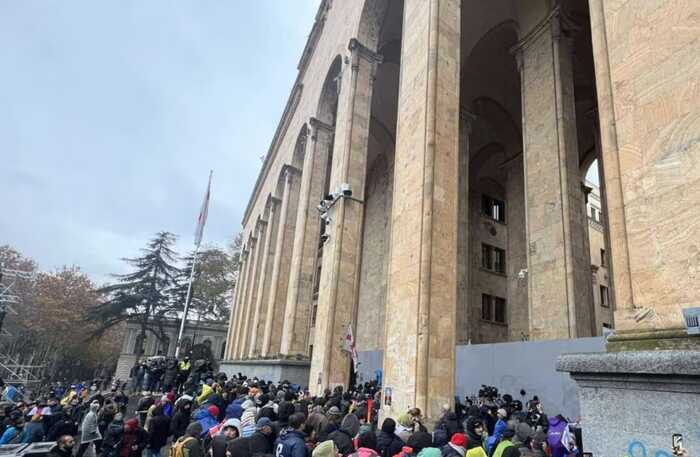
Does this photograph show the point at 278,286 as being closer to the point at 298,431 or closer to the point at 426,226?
the point at 426,226

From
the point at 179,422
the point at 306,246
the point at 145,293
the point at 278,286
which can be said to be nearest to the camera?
the point at 179,422

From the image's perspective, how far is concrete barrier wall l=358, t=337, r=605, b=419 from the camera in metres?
7.96

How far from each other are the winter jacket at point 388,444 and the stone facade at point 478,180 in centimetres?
209

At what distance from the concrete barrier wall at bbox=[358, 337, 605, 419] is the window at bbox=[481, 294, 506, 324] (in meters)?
10.1

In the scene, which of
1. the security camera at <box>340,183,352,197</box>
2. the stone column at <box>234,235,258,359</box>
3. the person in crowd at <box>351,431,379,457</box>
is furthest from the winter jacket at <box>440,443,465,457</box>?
the stone column at <box>234,235,258,359</box>

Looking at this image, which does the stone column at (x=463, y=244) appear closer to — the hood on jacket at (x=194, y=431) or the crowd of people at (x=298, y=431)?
the crowd of people at (x=298, y=431)

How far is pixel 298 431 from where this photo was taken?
441cm

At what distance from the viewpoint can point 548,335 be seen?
383 inches

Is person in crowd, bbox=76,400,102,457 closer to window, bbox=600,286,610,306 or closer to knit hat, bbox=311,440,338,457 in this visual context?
knit hat, bbox=311,440,338,457

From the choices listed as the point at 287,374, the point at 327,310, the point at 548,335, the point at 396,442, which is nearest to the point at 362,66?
the point at 327,310

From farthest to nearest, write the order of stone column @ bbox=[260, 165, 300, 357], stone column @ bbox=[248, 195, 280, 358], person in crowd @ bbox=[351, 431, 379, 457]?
1. stone column @ bbox=[248, 195, 280, 358]
2. stone column @ bbox=[260, 165, 300, 357]
3. person in crowd @ bbox=[351, 431, 379, 457]

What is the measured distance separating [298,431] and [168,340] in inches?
1876

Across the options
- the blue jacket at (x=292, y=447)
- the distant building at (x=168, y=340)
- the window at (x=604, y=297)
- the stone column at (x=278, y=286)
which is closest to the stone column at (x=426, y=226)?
the blue jacket at (x=292, y=447)

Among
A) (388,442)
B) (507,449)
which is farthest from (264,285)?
(507,449)
